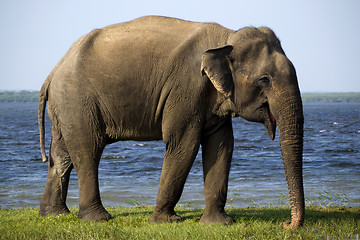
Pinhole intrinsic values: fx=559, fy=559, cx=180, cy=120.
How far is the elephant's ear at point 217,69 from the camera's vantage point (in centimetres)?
828

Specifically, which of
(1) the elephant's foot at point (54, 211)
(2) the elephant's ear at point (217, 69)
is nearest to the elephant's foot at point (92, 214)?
(1) the elephant's foot at point (54, 211)

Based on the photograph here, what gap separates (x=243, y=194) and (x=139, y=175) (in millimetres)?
6768

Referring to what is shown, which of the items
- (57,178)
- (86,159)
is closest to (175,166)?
(86,159)

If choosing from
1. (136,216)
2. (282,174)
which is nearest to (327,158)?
(282,174)

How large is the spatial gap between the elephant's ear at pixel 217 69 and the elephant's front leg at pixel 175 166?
2.86 ft

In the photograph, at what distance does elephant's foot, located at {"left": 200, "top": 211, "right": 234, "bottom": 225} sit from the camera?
888 centimetres

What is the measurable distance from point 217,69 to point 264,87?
0.75m

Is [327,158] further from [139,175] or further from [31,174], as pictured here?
[31,174]

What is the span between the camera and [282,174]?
20516 millimetres

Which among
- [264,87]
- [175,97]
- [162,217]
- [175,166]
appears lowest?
[162,217]

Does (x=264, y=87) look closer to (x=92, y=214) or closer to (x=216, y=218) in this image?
(x=216, y=218)

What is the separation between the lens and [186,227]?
846 centimetres

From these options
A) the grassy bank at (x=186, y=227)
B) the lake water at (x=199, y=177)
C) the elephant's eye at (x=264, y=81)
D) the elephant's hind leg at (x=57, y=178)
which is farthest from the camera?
the lake water at (x=199, y=177)

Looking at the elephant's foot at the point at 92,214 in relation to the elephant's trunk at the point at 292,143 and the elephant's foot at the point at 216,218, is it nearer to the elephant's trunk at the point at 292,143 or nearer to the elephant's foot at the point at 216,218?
the elephant's foot at the point at 216,218
